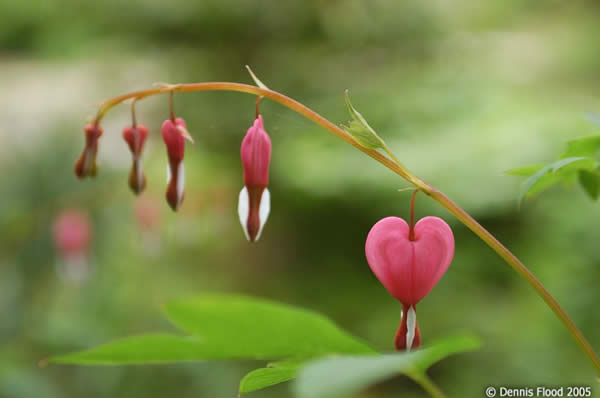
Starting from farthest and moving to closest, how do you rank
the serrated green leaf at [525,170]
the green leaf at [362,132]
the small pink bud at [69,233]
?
the small pink bud at [69,233]
the serrated green leaf at [525,170]
the green leaf at [362,132]

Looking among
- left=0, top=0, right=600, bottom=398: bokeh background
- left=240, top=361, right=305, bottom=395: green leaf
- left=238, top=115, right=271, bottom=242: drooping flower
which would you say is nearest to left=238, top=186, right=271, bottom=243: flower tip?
left=238, top=115, right=271, bottom=242: drooping flower

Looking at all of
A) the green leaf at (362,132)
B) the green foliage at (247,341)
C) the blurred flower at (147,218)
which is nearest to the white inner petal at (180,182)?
the green leaf at (362,132)

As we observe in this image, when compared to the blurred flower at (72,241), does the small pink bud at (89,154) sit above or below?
above

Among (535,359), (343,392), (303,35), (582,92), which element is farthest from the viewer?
(582,92)

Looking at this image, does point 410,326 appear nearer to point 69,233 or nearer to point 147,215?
point 69,233

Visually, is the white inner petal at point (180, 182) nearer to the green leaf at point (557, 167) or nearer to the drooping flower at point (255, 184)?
the drooping flower at point (255, 184)

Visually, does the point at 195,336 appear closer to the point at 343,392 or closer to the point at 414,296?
the point at 343,392

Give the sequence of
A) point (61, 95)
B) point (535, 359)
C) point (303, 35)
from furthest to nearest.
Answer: point (61, 95)
point (303, 35)
point (535, 359)

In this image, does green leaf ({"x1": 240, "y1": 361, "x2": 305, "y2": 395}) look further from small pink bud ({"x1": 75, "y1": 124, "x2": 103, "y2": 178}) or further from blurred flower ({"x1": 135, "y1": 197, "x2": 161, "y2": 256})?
blurred flower ({"x1": 135, "y1": 197, "x2": 161, "y2": 256})

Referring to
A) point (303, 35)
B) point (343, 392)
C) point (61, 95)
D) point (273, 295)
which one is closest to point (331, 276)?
point (273, 295)
